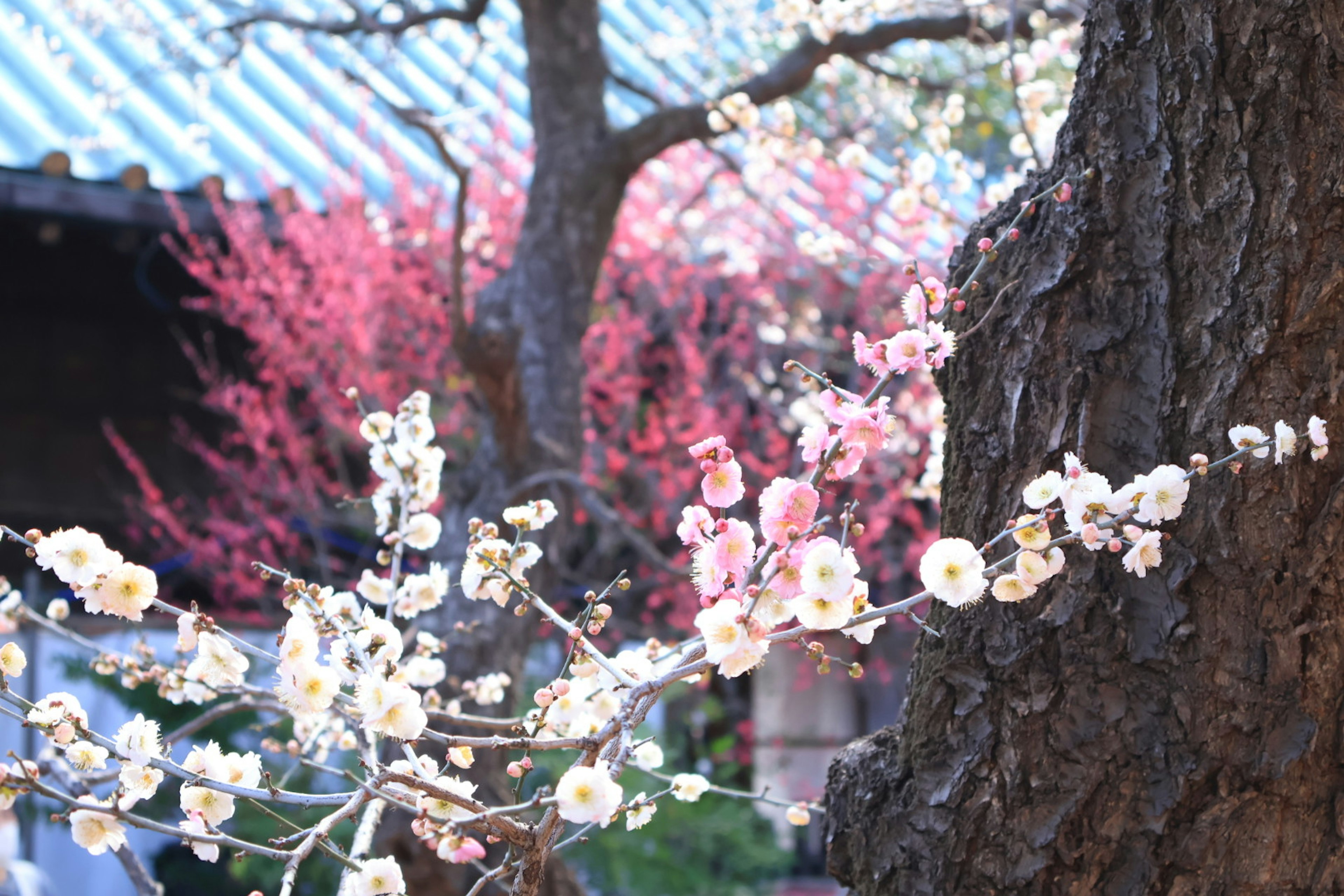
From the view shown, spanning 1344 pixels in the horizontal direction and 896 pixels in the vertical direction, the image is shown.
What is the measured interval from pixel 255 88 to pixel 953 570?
5785mm

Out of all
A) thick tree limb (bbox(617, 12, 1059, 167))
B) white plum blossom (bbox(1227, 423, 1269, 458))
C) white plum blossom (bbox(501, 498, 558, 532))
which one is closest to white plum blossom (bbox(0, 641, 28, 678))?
white plum blossom (bbox(501, 498, 558, 532))

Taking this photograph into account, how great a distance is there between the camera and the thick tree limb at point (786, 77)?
370 cm

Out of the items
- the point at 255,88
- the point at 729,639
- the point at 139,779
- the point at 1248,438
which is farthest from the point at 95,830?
the point at 255,88

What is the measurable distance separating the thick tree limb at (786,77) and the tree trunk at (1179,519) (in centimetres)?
224

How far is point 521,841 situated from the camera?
1.22 m

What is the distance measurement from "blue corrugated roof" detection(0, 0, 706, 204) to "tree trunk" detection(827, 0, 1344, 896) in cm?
248

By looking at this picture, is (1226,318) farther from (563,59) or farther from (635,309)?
(635,309)

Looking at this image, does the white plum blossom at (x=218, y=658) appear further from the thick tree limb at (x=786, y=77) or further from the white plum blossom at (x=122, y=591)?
the thick tree limb at (x=786, y=77)

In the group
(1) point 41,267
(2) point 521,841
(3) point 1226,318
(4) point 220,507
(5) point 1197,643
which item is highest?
(1) point 41,267

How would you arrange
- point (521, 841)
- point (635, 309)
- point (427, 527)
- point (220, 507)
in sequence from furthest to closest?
point (635, 309) < point (220, 507) < point (427, 527) < point (521, 841)

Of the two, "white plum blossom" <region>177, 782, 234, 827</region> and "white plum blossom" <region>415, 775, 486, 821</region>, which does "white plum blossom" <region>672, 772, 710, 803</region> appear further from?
"white plum blossom" <region>177, 782, 234, 827</region>

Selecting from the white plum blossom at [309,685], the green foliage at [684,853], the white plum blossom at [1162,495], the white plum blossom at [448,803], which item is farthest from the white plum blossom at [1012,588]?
the green foliage at [684,853]

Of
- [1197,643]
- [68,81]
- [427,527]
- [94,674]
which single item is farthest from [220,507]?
[1197,643]

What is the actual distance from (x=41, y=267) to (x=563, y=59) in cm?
260
